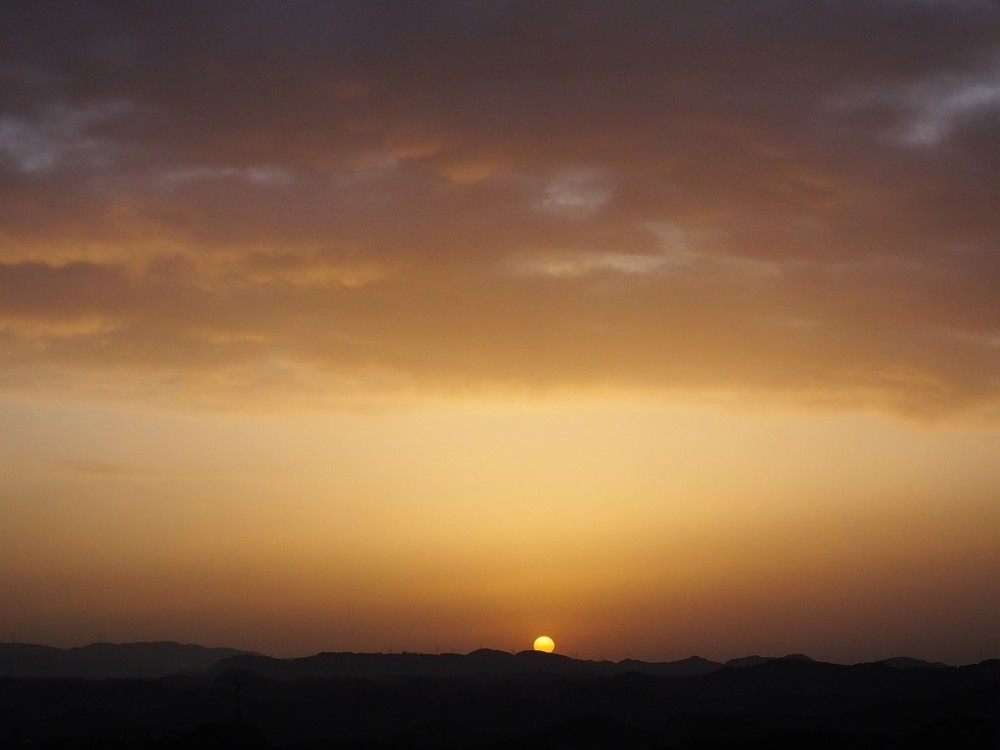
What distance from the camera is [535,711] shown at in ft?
527

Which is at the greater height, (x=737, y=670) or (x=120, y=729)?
(x=737, y=670)

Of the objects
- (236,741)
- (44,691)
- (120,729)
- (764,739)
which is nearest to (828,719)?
(764,739)

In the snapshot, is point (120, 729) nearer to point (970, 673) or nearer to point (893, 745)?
point (893, 745)

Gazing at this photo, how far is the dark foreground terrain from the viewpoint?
4254 inches

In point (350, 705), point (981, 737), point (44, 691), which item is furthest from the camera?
point (44, 691)

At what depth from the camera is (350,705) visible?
159 metres

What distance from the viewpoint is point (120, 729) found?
12612 cm

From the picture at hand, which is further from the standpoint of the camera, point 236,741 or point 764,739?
point 764,739

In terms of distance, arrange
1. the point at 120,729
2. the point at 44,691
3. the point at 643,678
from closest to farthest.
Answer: the point at 120,729 < the point at 44,691 < the point at 643,678

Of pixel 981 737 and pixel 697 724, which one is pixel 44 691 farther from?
pixel 981 737

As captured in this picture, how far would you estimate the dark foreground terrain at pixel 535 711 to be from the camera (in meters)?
108

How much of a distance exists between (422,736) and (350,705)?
3469cm

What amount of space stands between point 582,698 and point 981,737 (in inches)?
2965

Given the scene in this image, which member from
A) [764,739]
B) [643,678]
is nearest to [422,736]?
[764,739]
